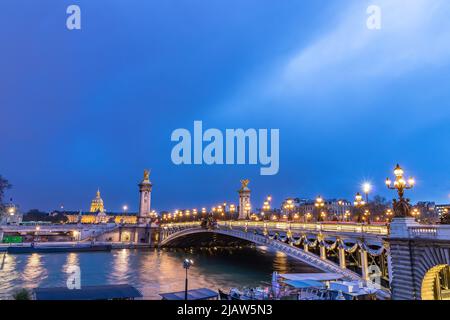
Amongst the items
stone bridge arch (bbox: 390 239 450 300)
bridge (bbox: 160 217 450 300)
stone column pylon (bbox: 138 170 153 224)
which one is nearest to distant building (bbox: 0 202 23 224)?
stone column pylon (bbox: 138 170 153 224)

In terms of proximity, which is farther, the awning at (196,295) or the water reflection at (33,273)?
the water reflection at (33,273)

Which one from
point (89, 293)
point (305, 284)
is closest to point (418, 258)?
point (305, 284)

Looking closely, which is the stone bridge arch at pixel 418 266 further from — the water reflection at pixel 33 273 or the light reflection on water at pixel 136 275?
the water reflection at pixel 33 273

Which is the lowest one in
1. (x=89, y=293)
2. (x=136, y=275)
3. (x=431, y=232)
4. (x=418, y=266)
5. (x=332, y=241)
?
(x=136, y=275)

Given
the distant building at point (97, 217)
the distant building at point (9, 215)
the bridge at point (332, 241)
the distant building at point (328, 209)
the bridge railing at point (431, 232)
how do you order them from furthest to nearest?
the distant building at point (97, 217), the distant building at point (328, 209), the distant building at point (9, 215), the bridge at point (332, 241), the bridge railing at point (431, 232)

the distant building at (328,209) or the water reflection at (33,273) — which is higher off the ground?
the distant building at (328,209)

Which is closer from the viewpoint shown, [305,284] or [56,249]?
[305,284]

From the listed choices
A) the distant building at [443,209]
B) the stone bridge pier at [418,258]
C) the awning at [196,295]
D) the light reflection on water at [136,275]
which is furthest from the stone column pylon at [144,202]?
the stone bridge pier at [418,258]

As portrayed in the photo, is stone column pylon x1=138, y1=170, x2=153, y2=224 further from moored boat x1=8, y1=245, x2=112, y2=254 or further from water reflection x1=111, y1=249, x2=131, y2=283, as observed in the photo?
water reflection x1=111, y1=249, x2=131, y2=283

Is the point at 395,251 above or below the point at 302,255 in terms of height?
above

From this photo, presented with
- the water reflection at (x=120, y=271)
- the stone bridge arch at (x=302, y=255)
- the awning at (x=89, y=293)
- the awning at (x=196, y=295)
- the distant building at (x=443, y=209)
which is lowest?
the water reflection at (x=120, y=271)

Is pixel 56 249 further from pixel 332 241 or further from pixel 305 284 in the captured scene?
pixel 305 284

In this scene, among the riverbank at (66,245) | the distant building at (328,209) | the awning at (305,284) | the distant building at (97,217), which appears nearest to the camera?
the awning at (305,284)
